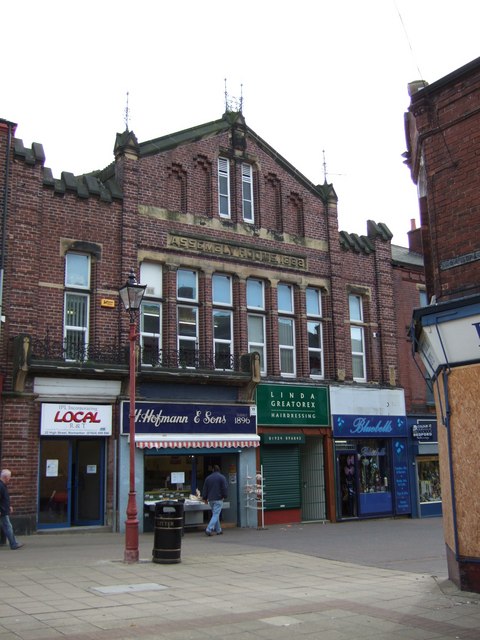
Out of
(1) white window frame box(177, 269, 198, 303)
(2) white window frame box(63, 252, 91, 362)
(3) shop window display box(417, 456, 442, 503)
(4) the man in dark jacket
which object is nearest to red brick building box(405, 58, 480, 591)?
(4) the man in dark jacket

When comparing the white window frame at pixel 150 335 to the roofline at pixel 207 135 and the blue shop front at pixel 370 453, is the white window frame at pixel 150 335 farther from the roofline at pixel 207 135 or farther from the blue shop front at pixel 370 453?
the blue shop front at pixel 370 453

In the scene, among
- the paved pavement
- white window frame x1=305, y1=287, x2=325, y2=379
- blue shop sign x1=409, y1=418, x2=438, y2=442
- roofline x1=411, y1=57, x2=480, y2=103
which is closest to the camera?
the paved pavement

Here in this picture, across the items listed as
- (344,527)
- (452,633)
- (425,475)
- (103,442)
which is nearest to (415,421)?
(425,475)

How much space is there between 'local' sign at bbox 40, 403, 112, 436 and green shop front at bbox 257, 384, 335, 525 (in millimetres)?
5118

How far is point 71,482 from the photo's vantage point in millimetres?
18453

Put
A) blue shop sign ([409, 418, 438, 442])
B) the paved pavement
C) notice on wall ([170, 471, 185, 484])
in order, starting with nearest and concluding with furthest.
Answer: the paved pavement → notice on wall ([170, 471, 185, 484]) → blue shop sign ([409, 418, 438, 442])

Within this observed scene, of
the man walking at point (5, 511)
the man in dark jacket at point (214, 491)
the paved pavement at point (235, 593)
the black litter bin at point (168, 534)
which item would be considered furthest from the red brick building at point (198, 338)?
the black litter bin at point (168, 534)

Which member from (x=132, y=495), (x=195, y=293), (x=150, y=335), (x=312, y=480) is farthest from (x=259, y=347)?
(x=132, y=495)

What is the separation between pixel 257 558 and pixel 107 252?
971cm

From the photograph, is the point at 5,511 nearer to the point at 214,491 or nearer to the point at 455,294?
the point at 214,491

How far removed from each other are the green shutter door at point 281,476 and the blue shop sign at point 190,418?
4.43 ft

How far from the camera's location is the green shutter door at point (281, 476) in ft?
72.1

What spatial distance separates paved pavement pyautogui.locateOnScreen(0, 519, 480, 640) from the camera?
808 cm

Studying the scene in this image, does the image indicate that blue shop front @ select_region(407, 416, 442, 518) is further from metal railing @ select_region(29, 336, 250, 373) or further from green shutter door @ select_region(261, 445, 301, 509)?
metal railing @ select_region(29, 336, 250, 373)
